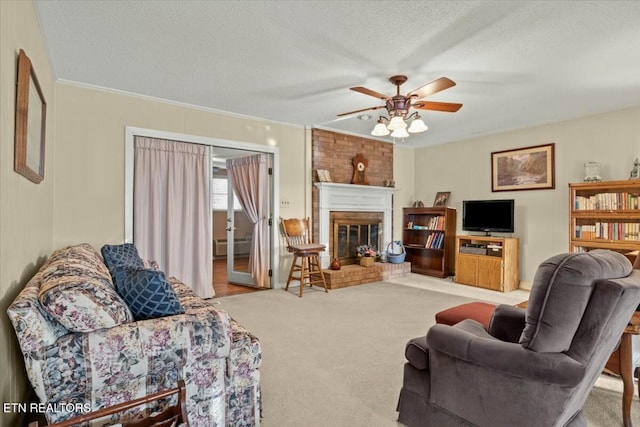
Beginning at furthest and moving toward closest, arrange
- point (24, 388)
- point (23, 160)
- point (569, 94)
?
point (569, 94) < point (24, 388) < point (23, 160)

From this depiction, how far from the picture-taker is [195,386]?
5.12 feet

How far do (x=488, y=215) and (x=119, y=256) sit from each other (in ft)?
16.6

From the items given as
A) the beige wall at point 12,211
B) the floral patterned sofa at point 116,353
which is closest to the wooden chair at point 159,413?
the floral patterned sofa at point 116,353

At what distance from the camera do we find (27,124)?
1.87 meters

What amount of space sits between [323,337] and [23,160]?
2433 millimetres

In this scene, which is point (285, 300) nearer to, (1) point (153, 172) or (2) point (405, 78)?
(1) point (153, 172)

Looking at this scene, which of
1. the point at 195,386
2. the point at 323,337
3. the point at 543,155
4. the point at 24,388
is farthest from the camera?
the point at 543,155

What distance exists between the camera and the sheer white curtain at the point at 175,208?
153 inches

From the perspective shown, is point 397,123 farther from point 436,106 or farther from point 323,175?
point 323,175

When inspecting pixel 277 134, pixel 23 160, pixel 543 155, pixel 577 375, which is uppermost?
pixel 277 134

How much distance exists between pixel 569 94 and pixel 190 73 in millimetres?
3974

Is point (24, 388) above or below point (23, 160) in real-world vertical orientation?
below

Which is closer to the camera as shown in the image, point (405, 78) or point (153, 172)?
point (405, 78)

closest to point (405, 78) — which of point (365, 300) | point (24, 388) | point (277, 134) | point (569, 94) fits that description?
point (569, 94)
